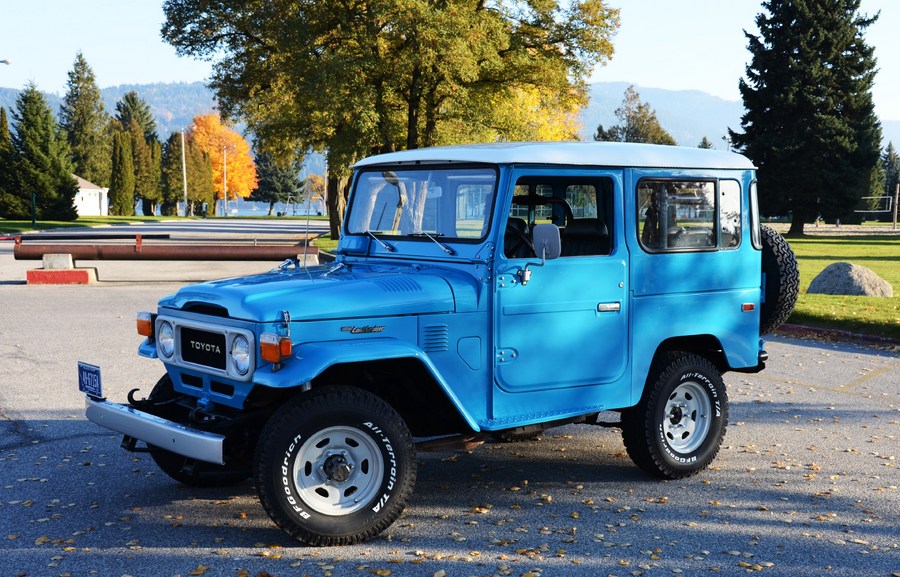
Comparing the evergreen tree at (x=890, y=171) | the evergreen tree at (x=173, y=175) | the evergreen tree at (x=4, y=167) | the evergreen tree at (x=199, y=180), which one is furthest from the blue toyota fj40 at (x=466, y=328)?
the evergreen tree at (x=890, y=171)

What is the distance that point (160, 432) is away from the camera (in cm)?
501

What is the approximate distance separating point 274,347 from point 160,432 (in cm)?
82

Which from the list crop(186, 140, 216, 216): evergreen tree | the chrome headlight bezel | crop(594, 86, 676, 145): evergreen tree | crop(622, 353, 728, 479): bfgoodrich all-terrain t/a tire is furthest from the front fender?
crop(186, 140, 216, 216): evergreen tree

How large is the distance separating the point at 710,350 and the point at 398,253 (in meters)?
2.41

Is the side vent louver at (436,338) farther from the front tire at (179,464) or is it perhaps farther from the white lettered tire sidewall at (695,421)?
the white lettered tire sidewall at (695,421)

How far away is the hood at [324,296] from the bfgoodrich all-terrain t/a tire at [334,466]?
448 millimetres

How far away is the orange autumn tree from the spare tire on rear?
105m

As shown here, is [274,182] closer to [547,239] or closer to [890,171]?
[890,171]

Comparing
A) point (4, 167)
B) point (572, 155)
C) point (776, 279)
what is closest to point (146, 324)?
point (572, 155)

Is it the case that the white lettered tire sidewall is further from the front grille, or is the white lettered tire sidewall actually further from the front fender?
the front grille

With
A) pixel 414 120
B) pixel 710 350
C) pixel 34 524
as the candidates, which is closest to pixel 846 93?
pixel 414 120

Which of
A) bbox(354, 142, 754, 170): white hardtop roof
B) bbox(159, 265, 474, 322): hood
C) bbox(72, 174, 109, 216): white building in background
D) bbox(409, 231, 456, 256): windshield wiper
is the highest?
bbox(72, 174, 109, 216): white building in background

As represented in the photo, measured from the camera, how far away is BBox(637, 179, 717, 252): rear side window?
6262 mm

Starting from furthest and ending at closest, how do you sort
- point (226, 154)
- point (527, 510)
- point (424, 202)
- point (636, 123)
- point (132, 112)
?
point (132, 112) → point (226, 154) → point (636, 123) → point (424, 202) → point (527, 510)
